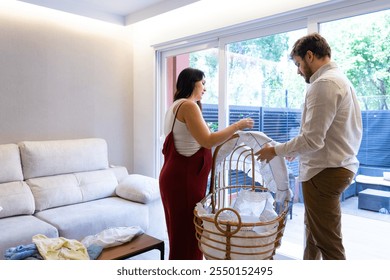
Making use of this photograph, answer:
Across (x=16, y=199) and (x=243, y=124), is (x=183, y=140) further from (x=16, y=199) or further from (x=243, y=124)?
(x=16, y=199)

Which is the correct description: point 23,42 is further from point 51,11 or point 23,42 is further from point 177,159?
point 177,159

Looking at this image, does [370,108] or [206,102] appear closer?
[370,108]

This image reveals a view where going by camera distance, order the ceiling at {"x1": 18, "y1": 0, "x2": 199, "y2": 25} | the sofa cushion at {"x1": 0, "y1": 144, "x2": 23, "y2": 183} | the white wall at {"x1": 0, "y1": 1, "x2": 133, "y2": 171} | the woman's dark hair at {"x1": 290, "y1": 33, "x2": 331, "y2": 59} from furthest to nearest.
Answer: the ceiling at {"x1": 18, "y1": 0, "x2": 199, "y2": 25} < the white wall at {"x1": 0, "y1": 1, "x2": 133, "y2": 171} < the sofa cushion at {"x1": 0, "y1": 144, "x2": 23, "y2": 183} < the woman's dark hair at {"x1": 290, "y1": 33, "x2": 331, "y2": 59}

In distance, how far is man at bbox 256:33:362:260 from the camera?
1507 mm

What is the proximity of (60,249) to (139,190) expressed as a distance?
1.19m

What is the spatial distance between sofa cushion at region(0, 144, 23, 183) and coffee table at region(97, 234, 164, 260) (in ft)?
4.18

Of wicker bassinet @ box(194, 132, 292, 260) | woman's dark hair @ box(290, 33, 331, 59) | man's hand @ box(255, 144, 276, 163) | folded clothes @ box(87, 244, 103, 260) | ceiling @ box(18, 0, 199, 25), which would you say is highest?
ceiling @ box(18, 0, 199, 25)

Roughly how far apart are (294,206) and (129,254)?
140 centimetres

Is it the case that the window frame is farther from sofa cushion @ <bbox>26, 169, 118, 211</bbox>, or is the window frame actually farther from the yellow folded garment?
the yellow folded garment

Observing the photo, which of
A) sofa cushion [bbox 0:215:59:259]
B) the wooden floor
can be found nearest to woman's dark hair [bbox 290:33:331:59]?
the wooden floor

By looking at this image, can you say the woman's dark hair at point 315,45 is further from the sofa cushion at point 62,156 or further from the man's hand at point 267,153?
the sofa cushion at point 62,156

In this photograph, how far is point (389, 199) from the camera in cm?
213

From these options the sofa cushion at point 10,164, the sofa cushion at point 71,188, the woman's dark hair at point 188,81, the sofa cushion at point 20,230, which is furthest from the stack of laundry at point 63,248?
the woman's dark hair at point 188,81
